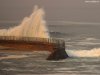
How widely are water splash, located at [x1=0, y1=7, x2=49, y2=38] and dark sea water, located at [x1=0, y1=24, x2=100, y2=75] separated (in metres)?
0.12

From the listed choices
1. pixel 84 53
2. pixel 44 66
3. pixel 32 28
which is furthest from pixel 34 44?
pixel 84 53

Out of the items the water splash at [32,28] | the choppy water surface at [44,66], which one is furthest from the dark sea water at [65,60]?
the water splash at [32,28]

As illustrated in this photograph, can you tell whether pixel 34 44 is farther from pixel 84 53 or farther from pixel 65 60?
pixel 84 53

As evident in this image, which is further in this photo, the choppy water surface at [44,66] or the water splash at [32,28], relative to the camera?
the water splash at [32,28]

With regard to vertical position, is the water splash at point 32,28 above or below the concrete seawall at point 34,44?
above

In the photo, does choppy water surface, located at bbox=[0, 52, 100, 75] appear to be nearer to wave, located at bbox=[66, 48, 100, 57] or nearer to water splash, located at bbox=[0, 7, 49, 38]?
wave, located at bbox=[66, 48, 100, 57]

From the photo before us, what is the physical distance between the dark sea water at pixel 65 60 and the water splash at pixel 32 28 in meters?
0.12

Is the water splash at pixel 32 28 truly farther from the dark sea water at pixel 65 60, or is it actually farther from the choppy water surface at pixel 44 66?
the choppy water surface at pixel 44 66

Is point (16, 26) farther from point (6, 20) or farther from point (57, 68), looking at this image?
point (57, 68)

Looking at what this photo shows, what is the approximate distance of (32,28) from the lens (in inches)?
279

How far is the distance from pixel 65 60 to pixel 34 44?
0.46 m

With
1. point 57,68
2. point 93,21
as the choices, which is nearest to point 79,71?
point 57,68

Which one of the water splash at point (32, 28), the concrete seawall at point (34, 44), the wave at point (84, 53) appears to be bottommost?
the wave at point (84, 53)

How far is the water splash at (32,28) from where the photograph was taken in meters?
6.98
